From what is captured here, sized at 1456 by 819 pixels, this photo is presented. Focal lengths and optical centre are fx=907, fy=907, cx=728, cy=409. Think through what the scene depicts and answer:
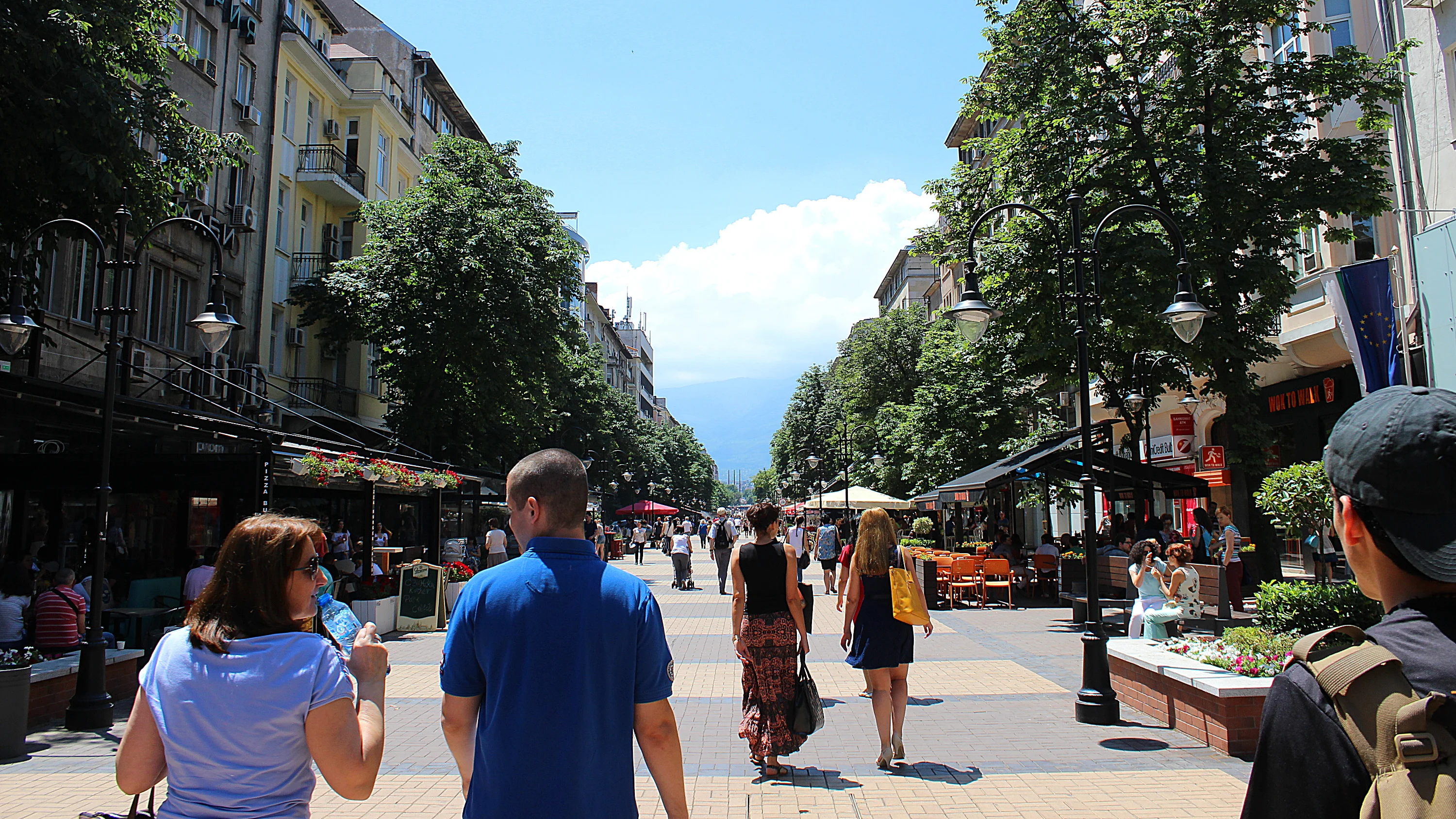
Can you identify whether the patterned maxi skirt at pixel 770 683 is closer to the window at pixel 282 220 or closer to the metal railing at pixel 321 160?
the window at pixel 282 220

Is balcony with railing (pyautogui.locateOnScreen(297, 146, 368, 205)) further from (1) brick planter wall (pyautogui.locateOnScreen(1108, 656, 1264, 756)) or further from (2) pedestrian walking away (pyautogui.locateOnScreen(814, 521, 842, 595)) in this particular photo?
(1) brick planter wall (pyautogui.locateOnScreen(1108, 656, 1264, 756))

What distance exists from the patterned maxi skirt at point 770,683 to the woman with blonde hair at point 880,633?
58 centimetres

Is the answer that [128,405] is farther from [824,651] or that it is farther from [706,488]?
[706,488]

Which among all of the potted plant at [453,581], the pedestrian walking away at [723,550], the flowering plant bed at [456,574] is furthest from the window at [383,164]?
the potted plant at [453,581]

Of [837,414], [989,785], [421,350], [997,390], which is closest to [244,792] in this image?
[989,785]

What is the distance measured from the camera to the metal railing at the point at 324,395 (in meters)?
28.2

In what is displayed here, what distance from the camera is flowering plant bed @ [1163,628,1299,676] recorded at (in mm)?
7070

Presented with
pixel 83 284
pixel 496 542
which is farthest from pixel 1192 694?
pixel 83 284

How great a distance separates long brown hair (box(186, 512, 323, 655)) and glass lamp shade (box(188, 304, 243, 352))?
27.7 feet

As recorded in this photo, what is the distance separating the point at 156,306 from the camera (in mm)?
20922

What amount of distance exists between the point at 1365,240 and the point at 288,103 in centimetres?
2883

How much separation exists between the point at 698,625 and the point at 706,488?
114415mm

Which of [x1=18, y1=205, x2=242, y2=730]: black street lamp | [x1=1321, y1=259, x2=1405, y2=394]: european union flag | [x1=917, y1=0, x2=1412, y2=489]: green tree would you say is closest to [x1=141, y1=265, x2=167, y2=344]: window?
[x1=18, y1=205, x2=242, y2=730]: black street lamp

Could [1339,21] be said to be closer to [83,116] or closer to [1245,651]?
[1245,651]
